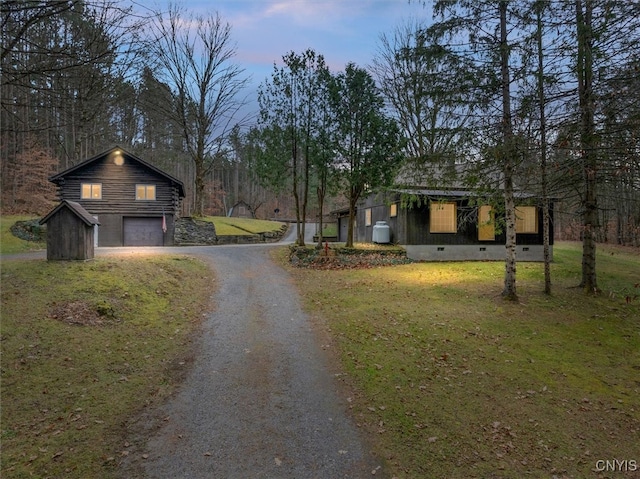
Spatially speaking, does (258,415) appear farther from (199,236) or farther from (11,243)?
(199,236)

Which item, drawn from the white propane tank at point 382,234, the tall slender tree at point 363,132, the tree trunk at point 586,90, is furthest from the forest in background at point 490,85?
the white propane tank at point 382,234

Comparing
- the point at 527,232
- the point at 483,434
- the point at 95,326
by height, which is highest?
the point at 527,232

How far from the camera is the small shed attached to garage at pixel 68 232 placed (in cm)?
948

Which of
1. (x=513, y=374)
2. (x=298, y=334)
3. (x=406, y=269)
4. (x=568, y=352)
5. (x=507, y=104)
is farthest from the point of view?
(x=406, y=269)

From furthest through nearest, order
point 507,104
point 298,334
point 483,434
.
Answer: point 507,104 → point 298,334 → point 483,434

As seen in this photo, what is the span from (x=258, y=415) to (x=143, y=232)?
21.6 m

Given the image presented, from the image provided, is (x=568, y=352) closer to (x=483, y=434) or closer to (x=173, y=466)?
(x=483, y=434)

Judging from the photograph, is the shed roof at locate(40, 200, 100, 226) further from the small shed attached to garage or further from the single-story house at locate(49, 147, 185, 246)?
the single-story house at locate(49, 147, 185, 246)

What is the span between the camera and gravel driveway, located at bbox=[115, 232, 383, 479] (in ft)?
11.1

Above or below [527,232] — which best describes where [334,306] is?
below

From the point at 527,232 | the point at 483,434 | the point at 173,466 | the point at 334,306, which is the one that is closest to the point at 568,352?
the point at 483,434

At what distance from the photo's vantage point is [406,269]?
14430mm

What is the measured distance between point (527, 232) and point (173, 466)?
1869 cm

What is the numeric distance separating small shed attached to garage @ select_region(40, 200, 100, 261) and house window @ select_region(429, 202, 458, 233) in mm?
14180
